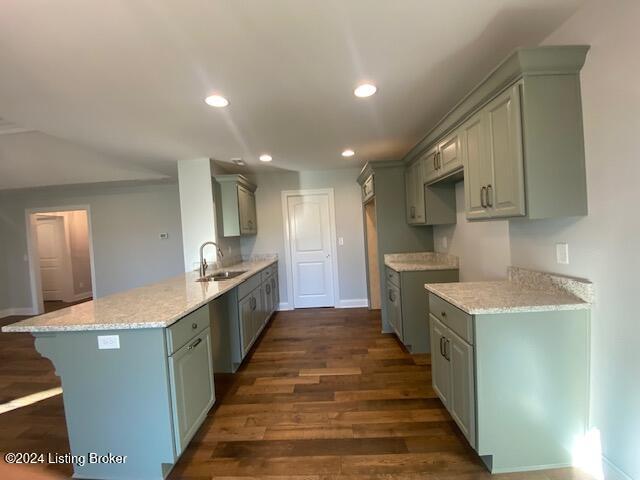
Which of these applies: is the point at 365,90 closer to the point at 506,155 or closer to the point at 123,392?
the point at 506,155

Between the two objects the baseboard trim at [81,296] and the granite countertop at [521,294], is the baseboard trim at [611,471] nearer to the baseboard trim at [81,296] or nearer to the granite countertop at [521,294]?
the granite countertop at [521,294]

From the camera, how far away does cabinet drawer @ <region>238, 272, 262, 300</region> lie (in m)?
3.13

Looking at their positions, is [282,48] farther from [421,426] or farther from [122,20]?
[421,426]

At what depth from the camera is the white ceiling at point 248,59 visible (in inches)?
55.4

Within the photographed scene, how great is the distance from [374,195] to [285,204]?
1.88m

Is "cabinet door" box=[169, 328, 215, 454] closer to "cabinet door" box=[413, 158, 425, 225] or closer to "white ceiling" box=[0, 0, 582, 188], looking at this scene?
"white ceiling" box=[0, 0, 582, 188]

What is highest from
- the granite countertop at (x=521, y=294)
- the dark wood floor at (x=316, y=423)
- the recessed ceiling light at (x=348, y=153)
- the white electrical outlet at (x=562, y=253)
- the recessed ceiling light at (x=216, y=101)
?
the recessed ceiling light at (x=216, y=101)

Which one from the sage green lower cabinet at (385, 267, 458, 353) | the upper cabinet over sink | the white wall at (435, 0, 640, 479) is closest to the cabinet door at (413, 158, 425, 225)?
the sage green lower cabinet at (385, 267, 458, 353)

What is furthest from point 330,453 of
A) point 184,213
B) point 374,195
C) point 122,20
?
point 184,213

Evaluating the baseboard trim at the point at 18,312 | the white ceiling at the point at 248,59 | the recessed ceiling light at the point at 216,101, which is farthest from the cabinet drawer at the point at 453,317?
the baseboard trim at the point at 18,312

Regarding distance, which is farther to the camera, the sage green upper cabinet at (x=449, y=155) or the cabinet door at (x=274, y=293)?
the cabinet door at (x=274, y=293)

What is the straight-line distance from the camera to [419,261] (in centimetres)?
372

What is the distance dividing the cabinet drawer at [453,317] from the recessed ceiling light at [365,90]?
60.8 inches

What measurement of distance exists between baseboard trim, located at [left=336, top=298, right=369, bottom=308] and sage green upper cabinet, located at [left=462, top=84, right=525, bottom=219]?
3.37m
